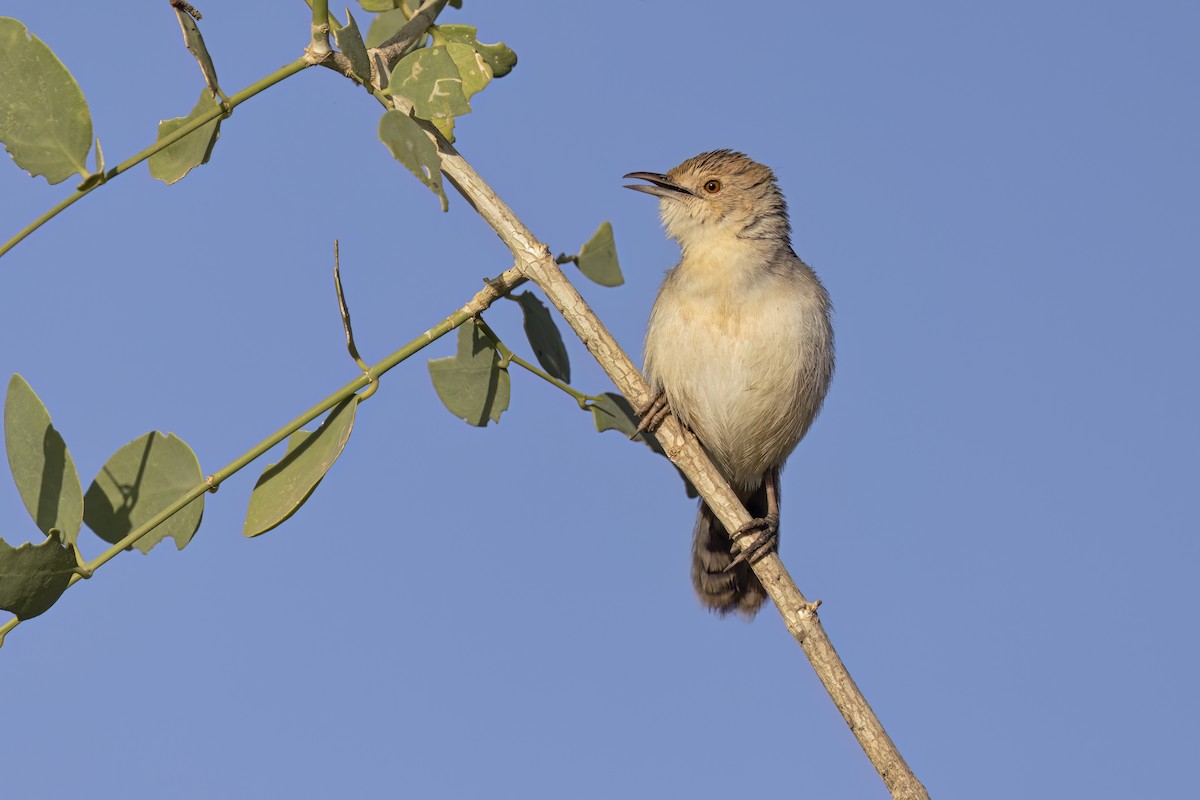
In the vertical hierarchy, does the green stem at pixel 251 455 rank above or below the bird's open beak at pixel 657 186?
below

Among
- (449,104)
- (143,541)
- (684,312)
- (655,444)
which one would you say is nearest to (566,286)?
(449,104)

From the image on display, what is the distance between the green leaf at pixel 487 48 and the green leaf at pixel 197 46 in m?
0.88

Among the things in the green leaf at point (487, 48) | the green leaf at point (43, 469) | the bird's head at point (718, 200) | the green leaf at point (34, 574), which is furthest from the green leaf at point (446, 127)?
the bird's head at point (718, 200)

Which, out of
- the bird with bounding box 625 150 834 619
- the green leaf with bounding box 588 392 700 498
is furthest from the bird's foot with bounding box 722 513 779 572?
the bird with bounding box 625 150 834 619

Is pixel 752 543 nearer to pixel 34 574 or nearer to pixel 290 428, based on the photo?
pixel 290 428

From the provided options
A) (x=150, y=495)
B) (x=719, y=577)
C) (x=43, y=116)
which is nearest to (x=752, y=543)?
(x=150, y=495)

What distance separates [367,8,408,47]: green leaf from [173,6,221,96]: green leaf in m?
1.00

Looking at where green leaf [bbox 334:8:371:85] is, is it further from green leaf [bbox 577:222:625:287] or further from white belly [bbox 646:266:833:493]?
white belly [bbox 646:266:833:493]

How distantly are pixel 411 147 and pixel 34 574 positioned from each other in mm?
1204

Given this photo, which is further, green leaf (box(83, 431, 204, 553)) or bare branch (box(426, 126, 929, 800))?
bare branch (box(426, 126, 929, 800))

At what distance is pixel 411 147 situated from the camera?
2623mm

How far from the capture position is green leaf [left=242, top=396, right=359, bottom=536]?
8.90ft

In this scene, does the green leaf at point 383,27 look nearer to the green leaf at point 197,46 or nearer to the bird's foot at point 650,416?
the green leaf at point 197,46

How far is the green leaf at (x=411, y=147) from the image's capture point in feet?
8.57
